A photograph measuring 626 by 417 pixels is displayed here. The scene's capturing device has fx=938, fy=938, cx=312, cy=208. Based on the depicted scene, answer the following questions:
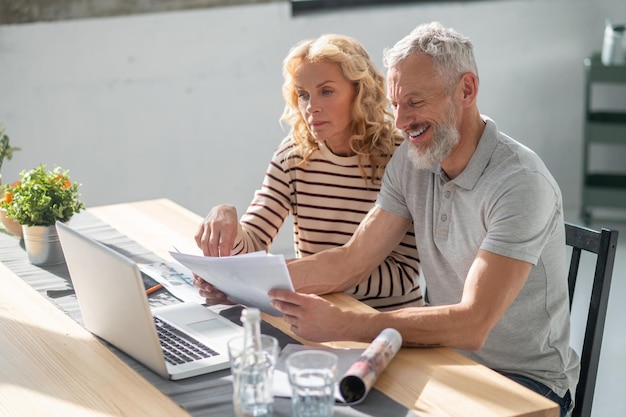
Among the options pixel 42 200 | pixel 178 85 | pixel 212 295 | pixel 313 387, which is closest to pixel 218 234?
pixel 212 295

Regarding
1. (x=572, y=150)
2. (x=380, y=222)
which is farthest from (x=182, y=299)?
(x=572, y=150)

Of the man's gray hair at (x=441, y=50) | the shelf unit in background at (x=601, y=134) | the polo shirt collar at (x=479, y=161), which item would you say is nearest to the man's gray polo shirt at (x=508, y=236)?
the polo shirt collar at (x=479, y=161)

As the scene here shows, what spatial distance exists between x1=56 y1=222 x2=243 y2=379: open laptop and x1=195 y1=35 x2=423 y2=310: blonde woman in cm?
39

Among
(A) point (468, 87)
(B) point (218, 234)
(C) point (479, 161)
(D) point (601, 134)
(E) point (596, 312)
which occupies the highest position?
(A) point (468, 87)

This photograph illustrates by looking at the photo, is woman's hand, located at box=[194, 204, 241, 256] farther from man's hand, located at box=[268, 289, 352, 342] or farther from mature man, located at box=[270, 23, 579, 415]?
man's hand, located at box=[268, 289, 352, 342]

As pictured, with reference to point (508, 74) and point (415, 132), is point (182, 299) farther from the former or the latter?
point (508, 74)

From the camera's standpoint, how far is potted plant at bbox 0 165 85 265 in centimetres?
228

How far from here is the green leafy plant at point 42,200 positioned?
89.8 inches

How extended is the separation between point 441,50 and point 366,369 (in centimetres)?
75

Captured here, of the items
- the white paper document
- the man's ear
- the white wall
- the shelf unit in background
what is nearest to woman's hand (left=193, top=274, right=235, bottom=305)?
the white paper document

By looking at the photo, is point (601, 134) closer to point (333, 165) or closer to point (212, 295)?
point (333, 165)

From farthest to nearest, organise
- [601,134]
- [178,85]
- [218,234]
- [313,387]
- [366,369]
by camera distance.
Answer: [601,134], [178,85], [218,234], [366,369], [313,387]

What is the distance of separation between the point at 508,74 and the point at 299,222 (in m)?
2.79

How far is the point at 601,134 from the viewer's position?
190 inches
